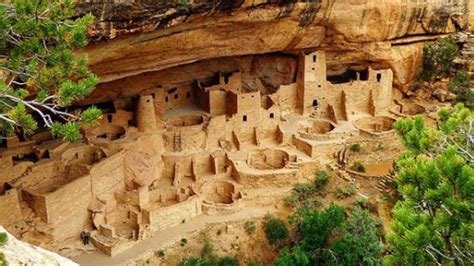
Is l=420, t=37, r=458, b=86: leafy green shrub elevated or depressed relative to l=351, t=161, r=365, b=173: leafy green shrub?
elevated

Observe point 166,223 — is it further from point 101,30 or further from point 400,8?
point 400,8

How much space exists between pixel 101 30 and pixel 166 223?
15.7 ft

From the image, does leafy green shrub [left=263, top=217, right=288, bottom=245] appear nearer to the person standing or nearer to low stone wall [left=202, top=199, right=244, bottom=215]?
low stone wall [left=202, top=199, right=244, bottom=215]

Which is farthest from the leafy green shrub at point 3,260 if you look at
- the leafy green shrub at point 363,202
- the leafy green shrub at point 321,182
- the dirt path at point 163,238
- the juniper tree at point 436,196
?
the leafy green shrub at point 321,182

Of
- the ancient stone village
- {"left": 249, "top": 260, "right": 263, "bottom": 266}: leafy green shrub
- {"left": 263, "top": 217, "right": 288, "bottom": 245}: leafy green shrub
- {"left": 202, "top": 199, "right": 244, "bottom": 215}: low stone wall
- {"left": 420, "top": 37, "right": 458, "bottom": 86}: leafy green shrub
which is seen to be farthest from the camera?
{"left": 420, "top": 37, "right": 458, "bottom": 86}: leafy green shrub

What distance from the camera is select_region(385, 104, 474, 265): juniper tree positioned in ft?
20.4

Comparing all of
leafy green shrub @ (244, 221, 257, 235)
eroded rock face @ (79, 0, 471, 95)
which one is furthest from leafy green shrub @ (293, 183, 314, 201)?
eroded rock face @ (79, 0, 471, 95)

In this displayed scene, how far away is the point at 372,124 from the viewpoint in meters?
17.8

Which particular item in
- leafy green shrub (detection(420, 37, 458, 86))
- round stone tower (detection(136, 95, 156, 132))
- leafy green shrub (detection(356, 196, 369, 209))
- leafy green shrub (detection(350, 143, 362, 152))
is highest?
leafy green shrub (detection(420, 37, 458, 86))

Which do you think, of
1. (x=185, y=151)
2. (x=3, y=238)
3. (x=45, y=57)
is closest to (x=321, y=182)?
(x=185, y=151)

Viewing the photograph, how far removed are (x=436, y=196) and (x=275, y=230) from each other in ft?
26.9

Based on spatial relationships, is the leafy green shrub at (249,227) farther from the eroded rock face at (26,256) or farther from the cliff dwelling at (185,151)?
the eroded rock face at (26,256)

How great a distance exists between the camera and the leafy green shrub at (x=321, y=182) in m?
15.4

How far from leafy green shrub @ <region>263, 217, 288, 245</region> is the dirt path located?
0.36 metres
